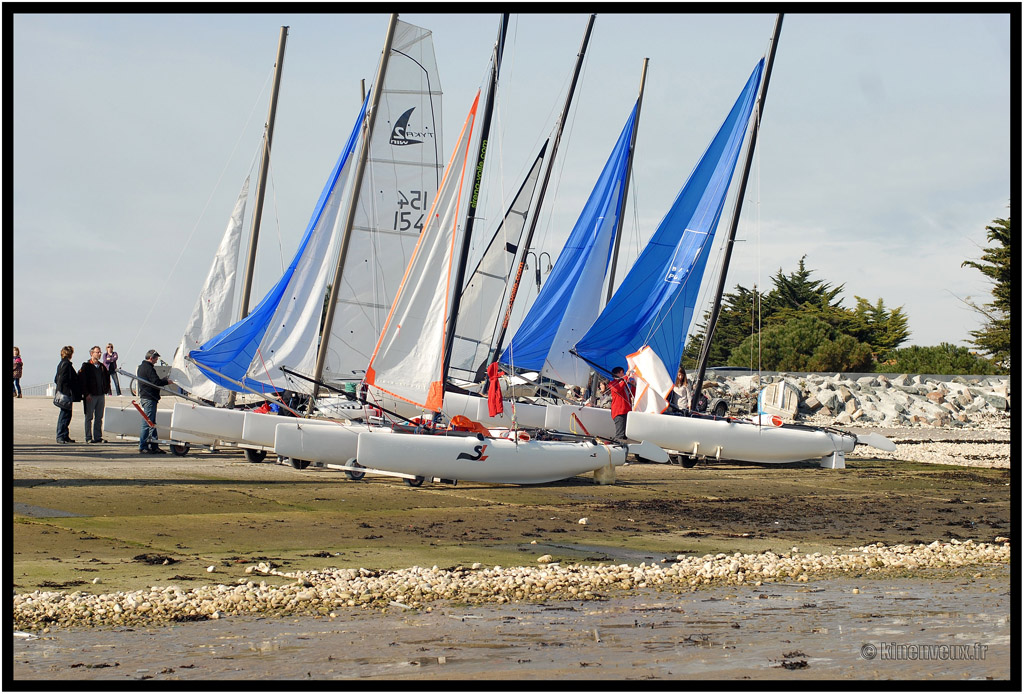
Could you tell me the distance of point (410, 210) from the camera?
1881 cm

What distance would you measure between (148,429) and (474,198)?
6279mm

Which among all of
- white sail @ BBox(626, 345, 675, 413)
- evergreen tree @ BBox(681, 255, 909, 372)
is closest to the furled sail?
white sail @ BBox(626, 345, 675, 413)

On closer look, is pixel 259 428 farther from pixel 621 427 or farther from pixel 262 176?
pixel 262 176

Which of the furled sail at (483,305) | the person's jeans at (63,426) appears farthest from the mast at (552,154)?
the person's jeans at (63,426)

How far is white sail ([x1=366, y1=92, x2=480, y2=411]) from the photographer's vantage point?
14898 mm

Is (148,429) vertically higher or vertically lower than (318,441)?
lower

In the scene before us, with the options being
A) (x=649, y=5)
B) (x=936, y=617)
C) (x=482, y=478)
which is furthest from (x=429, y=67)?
(x=936, y=617)

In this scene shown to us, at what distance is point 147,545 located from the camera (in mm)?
8984

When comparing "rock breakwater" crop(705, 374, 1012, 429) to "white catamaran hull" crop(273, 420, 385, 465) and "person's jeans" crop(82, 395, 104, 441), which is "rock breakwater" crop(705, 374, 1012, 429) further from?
"white catamaran hull" crop(273, 420, 385, 465)

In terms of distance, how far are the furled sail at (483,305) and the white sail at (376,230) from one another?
410cm

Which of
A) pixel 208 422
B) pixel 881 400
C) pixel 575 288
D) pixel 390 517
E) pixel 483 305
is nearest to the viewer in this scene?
pixel 390 517

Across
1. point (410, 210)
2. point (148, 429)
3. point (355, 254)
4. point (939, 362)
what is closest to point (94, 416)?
point (148, 429)

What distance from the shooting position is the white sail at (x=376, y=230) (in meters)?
17.7

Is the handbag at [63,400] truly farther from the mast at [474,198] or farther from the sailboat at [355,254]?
the mast at [474,198]
